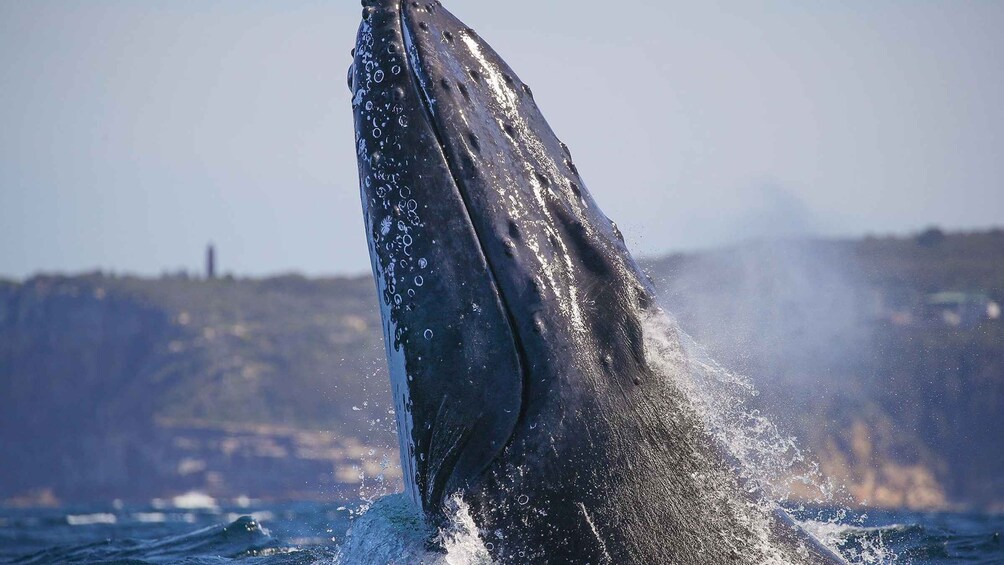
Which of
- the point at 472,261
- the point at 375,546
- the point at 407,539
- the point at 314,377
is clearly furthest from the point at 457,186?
the point at 314,377

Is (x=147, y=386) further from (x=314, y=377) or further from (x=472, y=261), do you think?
(x=472, y=261)

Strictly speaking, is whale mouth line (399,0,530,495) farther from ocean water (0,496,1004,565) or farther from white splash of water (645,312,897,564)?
white splash of water (645,312,897,564)

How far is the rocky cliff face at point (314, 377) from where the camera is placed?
77938 millimetres

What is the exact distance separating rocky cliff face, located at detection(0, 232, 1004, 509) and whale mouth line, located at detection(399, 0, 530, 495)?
5805 centimetres

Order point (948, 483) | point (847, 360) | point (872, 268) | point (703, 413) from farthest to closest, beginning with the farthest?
point (872, 268)
point (847, 360)
point (948, 483)
point (703, 413)

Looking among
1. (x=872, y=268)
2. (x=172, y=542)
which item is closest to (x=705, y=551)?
(x=172, y=542)

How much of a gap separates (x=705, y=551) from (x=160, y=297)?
372ft

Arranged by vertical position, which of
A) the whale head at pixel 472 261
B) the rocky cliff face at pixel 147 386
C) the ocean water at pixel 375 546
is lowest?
the rocky cliff face at pixel 147 386

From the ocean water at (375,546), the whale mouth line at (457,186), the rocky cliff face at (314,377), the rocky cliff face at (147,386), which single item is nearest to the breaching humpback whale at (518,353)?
the whale mouth line at (457,186)

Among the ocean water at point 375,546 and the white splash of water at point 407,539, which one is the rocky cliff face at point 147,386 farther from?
the white splash of water at point 407,539

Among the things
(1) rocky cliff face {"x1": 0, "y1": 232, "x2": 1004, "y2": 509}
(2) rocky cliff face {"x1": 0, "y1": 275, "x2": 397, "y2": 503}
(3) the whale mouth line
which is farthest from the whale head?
(2) rocky cliff face {"x1": 0, "y1": 275, "x2": 397, "y2": 503}

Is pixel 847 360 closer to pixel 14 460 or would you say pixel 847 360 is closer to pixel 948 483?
pixel 948 483

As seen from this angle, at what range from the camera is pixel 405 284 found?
160 inches

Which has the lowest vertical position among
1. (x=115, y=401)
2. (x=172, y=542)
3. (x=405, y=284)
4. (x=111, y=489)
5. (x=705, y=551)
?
(x=111, y=489)
